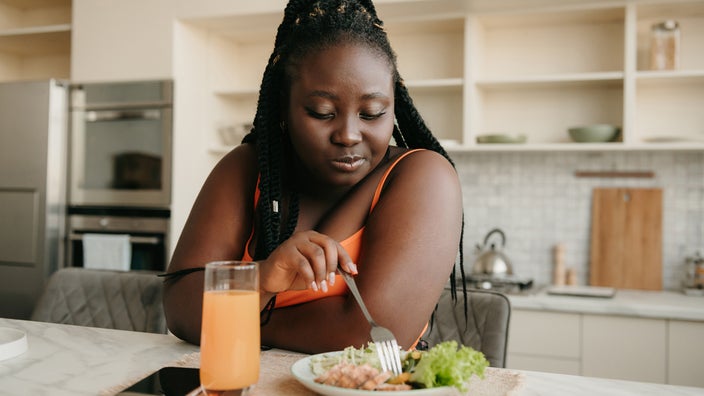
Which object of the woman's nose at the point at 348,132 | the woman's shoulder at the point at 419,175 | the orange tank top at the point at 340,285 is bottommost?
the orange tank top at the point at 340,285

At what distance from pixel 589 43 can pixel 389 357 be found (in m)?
2.72

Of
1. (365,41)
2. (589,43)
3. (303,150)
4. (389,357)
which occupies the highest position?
(589,43)

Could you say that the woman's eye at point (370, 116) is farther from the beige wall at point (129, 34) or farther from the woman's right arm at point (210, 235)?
the beige wall at point (129, 34)

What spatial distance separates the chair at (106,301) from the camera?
1.69 metres

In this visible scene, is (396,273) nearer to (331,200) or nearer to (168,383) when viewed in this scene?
(331,200)

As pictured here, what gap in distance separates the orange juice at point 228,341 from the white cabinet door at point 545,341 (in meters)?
2.08

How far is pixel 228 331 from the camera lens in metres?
0.78

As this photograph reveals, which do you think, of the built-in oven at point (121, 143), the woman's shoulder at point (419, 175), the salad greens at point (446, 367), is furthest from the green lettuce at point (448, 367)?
the built-in oven at point (121, 143)

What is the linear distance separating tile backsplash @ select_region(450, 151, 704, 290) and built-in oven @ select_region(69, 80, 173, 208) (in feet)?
4.96

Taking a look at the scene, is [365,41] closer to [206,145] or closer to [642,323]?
[642,323]

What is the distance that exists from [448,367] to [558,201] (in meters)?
2.61

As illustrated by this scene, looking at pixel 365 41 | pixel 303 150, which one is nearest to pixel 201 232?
pixel 303 150

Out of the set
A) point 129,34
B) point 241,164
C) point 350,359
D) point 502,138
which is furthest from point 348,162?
point 129,34

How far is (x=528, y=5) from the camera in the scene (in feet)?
9.66
